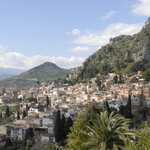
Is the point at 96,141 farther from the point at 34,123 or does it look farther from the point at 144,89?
the point at 144,89

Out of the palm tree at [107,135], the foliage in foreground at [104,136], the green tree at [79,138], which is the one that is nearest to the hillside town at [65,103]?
the green tree at [79,138]

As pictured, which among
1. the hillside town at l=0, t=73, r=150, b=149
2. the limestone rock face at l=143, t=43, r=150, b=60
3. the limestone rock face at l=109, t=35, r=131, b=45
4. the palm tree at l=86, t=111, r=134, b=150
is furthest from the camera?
the limestone rock face at l=109, t=35, r=131, b=45

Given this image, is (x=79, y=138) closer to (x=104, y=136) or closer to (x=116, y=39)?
(x=104, y=136)

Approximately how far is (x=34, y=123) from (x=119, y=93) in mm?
33038

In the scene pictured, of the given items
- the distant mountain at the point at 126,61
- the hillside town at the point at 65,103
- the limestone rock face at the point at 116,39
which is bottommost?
the hillside town at the point at 65,103

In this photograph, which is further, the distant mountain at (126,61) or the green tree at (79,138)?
the distant mountain at (126,61)

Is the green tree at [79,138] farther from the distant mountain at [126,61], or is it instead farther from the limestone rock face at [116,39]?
the limestone rock face at [116,39]

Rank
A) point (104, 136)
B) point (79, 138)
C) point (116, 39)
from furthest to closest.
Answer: point (116, 39) → point (79, 138) → point (104, 136)

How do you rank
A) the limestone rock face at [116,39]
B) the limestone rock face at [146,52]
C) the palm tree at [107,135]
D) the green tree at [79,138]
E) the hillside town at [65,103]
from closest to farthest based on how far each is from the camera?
1. the palm tree at [107,135]
2. the green tree at [79,138]
3. the hillside town at [65,103]
4. the limestone rock face at [146,52]
5. the limestone rock face at [116,39]

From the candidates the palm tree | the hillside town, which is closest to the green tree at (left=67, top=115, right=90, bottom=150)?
the palm tree

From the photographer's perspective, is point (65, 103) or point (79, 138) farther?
point (65, 103)

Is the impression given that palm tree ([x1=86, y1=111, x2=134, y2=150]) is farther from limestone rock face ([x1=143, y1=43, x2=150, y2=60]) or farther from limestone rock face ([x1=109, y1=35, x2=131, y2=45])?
limestone rock face ([x1=109, y1=35, x2=131, y2=45])

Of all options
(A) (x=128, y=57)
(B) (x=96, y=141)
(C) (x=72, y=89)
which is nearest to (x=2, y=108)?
(C) (x=72, y=89)

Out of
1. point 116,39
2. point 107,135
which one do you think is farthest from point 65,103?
point 116,39
